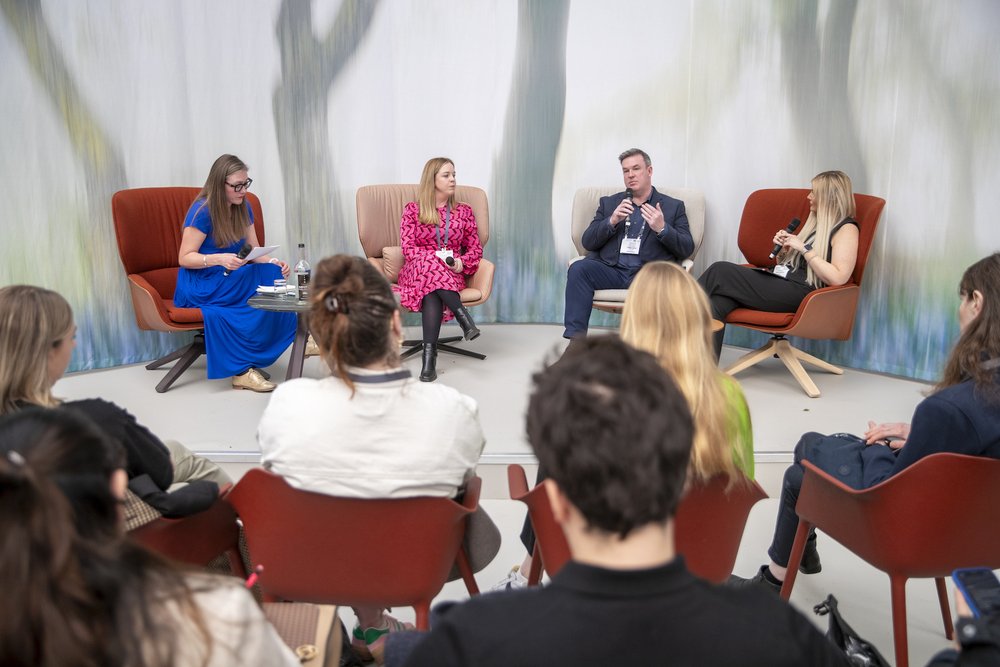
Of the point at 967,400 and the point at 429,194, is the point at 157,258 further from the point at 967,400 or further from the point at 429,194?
the point at 967,400

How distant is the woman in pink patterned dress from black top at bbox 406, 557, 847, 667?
3906mm

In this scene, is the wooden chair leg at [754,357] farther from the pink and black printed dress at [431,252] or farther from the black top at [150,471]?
the black top at [150,471]

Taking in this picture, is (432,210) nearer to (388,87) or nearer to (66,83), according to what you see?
(388,87)

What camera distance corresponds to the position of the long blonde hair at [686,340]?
206cm

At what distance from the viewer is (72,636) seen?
93cm

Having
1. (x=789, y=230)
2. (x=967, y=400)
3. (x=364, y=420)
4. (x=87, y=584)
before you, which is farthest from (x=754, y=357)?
(x=87, y=584)

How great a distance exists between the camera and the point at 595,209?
5.84 metres

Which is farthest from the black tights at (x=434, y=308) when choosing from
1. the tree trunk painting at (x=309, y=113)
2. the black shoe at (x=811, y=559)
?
the black shoe at (x=811, y=559)

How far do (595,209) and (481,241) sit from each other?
0.83m

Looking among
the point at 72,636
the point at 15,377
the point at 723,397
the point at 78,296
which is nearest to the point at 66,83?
the point at 78,296

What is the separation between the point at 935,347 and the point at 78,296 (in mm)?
5354

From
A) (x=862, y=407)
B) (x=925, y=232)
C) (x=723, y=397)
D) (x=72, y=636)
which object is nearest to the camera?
(x=72, y=636)

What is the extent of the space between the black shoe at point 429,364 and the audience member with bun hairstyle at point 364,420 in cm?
277

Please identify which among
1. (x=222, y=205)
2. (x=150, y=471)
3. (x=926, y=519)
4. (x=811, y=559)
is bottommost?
(x=811, y=559)
